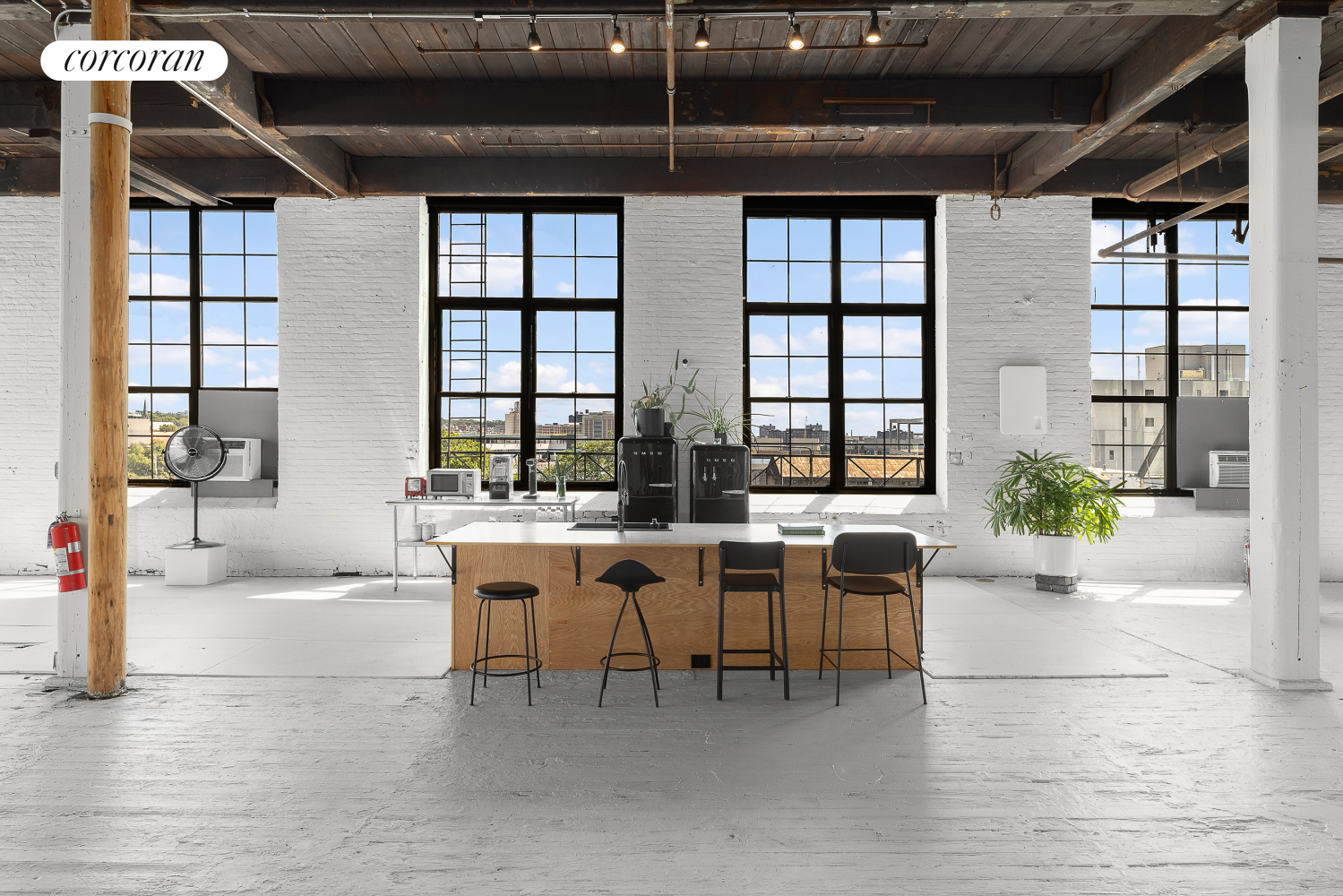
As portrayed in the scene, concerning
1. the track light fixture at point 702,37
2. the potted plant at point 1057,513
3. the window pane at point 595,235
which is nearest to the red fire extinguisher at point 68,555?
the track light fixture at point 702,37

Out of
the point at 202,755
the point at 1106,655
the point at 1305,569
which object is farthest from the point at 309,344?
the point at 1305,569

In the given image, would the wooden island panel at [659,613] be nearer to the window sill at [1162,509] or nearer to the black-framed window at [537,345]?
the black-framed window at [537,345]

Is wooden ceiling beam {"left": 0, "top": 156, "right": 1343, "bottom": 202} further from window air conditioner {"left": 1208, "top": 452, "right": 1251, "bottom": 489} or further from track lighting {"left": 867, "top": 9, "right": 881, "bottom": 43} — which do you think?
track lighting {"left": 867, "top": 9, "right": 881, "bottom": 43}

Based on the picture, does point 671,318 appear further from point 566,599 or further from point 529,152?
point 566,599

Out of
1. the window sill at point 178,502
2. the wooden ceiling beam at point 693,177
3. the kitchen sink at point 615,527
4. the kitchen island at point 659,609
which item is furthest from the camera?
the window sill at point 178,502

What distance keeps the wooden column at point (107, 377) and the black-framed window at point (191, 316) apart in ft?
13.9

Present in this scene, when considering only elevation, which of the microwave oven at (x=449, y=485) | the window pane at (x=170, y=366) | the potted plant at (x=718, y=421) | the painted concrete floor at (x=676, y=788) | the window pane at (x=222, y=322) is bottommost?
the painted concrete floor at (x=676, y=788)

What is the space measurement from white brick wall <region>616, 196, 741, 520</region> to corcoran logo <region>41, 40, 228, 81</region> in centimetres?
442

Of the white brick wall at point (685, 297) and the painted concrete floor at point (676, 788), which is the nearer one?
the painted concrete floor at point (676, 788)

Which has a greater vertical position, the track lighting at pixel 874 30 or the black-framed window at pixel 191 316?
the track lighting at pixel 874 30

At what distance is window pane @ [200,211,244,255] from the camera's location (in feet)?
27.3

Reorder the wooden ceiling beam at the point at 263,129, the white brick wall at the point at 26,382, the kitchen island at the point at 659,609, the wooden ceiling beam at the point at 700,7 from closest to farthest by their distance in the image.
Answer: the wooden ceiling beam at the point at 700,7 → the kitchen island at the point at 659,609 → the wooden ceiling beam at the point at 263,129 → the white brick wall at the point at 26,382

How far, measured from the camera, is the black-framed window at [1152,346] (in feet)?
27.1

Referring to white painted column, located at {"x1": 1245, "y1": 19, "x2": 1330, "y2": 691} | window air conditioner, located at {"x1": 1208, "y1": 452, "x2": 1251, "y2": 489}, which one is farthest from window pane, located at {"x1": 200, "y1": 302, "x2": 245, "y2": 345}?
window air conditioner, located at {"x1": 1208, "y1": 452, "x2": 1251, "y2": 489}
